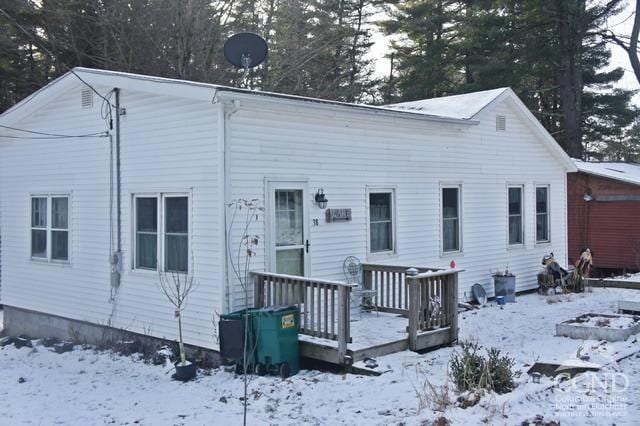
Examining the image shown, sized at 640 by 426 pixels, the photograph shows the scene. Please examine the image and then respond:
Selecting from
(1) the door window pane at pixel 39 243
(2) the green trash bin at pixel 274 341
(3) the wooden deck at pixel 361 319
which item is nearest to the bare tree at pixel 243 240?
(3) the wooden deck at pixel 361 319

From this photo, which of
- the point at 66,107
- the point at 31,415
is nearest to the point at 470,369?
the point at 31,415

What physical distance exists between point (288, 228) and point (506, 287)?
17.6 feet

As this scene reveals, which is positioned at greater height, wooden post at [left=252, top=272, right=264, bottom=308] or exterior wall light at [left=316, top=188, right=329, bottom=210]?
exterior wall light at [left=316, top=188, right=329, bottom=210]

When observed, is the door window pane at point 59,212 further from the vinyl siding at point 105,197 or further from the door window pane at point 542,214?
the door window pane at point 542,214

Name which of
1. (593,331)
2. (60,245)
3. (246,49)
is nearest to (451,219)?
(593,331)

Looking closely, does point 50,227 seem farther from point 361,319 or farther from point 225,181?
point 361,319

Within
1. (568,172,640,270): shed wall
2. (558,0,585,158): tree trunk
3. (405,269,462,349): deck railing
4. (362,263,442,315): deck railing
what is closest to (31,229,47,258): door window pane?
(362,263,442,315): deck railing

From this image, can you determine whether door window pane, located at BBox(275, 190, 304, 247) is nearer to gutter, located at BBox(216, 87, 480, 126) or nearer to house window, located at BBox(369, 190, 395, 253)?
gutter, located at BBox(216, 87, 480, 126)

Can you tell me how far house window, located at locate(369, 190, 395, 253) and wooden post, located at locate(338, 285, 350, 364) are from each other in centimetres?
288

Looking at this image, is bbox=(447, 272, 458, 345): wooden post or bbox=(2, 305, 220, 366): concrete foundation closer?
bbox=(447, 272, 458, 345): wooden post

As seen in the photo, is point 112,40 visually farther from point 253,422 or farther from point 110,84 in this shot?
point 253,422

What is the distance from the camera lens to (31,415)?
6922 mm

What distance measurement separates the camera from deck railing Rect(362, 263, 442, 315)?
9766 millimetres

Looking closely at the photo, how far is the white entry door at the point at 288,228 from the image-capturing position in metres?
8.83
